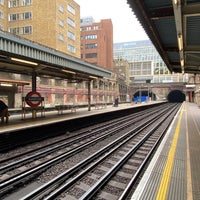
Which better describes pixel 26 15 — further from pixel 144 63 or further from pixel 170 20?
A: pixel 144 63

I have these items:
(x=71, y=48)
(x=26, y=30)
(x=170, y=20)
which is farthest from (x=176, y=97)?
(x=170, y=20)

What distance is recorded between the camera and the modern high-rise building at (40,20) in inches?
1809

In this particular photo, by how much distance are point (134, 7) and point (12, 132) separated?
7740 millimetres

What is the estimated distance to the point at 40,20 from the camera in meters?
46.3

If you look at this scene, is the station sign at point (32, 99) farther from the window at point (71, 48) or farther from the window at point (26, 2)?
the window at point (26, 2)

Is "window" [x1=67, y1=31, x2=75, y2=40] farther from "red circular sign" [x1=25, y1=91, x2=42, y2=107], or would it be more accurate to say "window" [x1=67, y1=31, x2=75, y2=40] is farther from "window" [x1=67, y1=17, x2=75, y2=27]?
"red circular sign" [x1=25, y1=91, x2=42, y2=107]

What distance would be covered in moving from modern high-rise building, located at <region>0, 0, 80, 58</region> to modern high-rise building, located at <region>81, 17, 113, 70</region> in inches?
1091

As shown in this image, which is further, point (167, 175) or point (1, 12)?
point (1, 12)

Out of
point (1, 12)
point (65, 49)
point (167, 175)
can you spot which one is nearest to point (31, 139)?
point (167, 175)

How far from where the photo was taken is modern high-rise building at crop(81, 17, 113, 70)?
7893cm

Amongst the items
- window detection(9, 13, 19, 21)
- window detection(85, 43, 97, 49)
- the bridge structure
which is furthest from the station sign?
window detection(85, 43, 97, 49)

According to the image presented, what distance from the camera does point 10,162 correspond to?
839cm

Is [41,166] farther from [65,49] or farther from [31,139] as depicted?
[65,49]

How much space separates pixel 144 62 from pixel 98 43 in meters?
54.2
